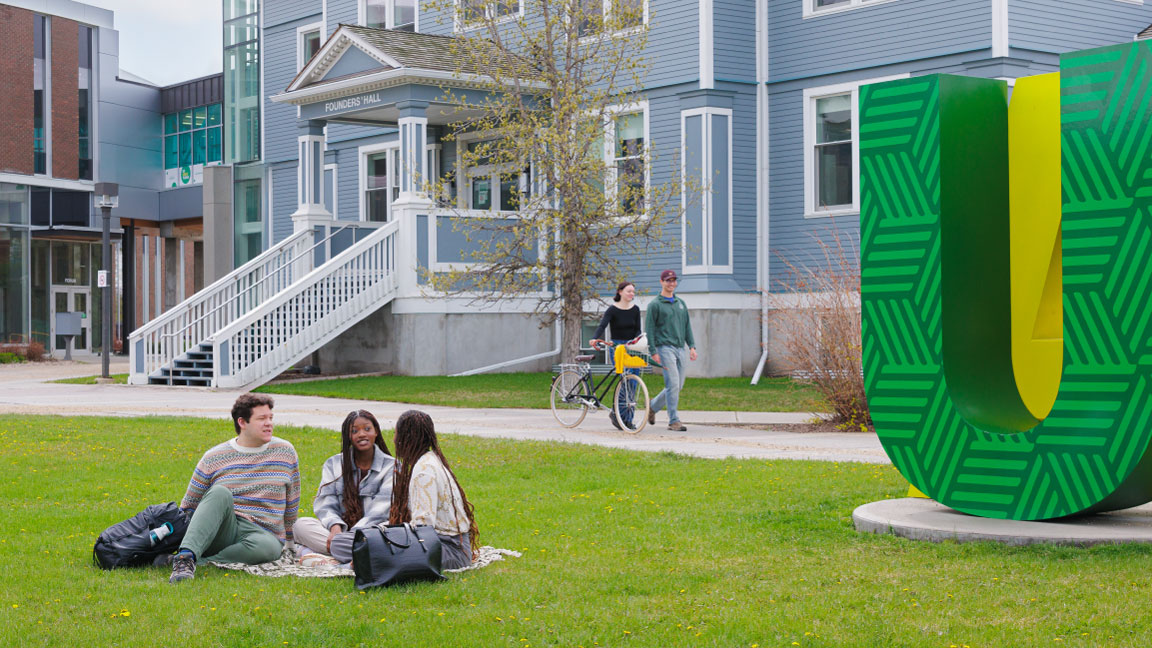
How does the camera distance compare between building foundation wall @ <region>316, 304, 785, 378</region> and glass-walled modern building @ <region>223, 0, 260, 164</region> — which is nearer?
building foundation wall @ <region>316, 304, 785, 378</region>

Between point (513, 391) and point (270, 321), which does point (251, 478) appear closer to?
point (513, 391)

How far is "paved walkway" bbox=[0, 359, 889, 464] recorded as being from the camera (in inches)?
562

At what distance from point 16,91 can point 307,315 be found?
73.1 feet

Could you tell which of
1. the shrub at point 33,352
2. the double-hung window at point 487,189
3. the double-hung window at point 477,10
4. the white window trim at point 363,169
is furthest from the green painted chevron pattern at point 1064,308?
the shrub at point 33,352

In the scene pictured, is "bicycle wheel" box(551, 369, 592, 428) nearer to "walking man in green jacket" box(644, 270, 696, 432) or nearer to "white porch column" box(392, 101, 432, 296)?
"walking man in green jacket" box(644, 270, 696, 432)

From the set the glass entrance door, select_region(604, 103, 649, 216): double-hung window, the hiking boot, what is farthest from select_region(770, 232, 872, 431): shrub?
the glass entrance door

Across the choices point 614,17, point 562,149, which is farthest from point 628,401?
point 614,17

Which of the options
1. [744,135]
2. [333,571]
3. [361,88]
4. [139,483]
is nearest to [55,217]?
[361,88]

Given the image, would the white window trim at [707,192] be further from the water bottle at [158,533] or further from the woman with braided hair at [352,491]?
the water bottle at [158,533]

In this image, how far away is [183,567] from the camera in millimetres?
7582

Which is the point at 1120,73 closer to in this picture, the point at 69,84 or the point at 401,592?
the point at 401,592

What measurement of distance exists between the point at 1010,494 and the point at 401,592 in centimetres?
379

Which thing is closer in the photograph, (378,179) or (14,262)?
(378,179)

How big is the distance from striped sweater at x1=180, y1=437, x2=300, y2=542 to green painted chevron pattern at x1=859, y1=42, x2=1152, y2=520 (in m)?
3.70
